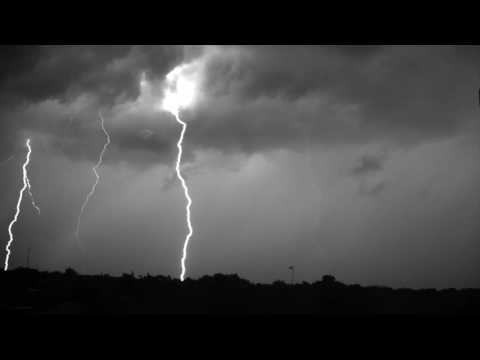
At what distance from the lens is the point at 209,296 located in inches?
897

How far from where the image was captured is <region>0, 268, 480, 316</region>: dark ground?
20.3 m

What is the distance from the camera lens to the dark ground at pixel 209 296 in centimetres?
2035
